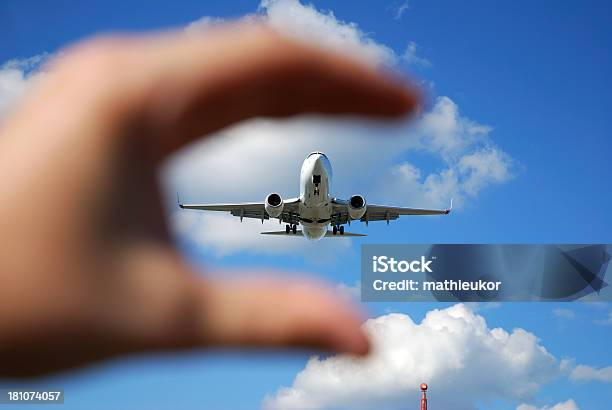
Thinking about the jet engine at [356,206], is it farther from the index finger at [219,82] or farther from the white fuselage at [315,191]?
the index finger at [219,82]

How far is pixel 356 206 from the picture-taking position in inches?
1716

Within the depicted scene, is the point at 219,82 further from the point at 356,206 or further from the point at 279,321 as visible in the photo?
the point at 356,206

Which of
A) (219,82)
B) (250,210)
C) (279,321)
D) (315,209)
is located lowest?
(279,321)

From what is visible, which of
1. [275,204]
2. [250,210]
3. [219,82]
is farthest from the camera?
[250,210]

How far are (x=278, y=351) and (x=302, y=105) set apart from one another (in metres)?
0.76

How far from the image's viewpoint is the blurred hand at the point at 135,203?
1884 mm

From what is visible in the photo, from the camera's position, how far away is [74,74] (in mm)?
2047

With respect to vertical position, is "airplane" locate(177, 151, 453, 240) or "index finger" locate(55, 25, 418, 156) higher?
"airplane" locate(177, 151, 453, 240)

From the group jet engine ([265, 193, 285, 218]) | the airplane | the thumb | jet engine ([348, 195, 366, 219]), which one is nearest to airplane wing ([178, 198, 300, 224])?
the airplane

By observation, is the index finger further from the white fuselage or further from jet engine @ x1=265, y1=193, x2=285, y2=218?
jet engine @ x1=265, y1=193, x2=285, y2=218

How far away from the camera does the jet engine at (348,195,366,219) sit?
143 feet

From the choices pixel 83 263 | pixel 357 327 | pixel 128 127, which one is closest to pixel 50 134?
pixel 128 127

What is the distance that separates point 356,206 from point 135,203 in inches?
1648

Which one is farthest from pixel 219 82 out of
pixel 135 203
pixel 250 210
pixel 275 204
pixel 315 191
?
pixel 250 210
